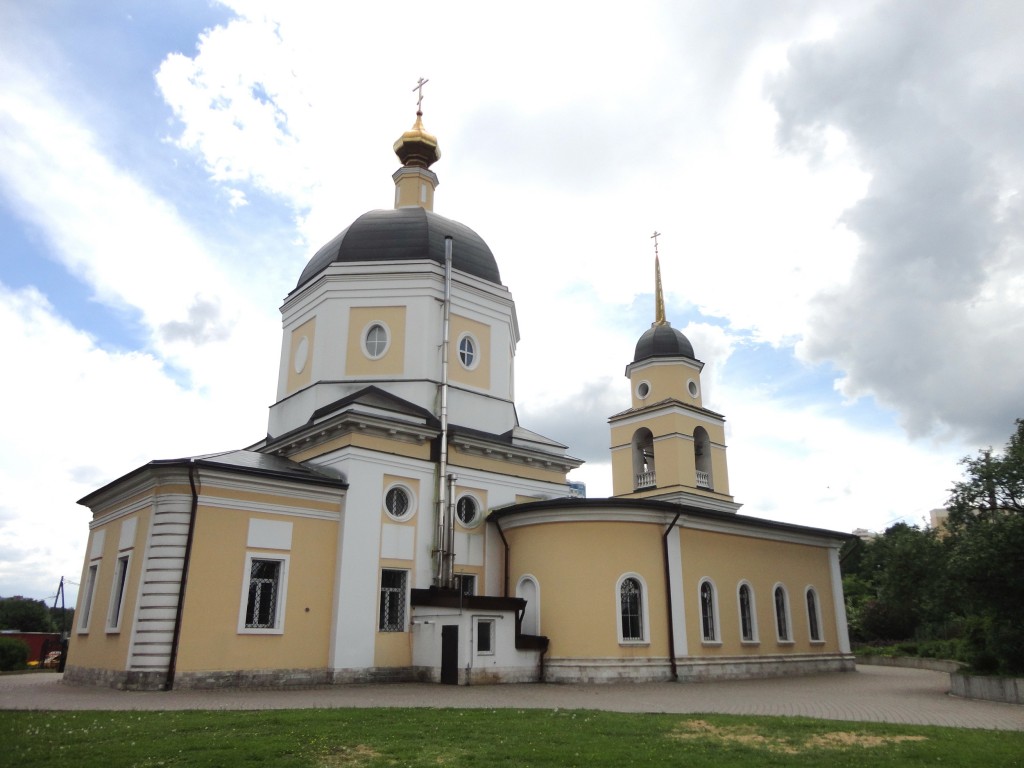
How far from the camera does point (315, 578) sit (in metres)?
18.2

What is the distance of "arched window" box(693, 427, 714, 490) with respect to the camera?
30.9 m

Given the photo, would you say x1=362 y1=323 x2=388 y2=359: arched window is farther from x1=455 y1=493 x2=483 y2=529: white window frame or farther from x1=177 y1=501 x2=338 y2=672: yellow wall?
x1=177 y1=501 x2=338 y2=672: yellow wall

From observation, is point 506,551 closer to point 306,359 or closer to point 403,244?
point 306,359

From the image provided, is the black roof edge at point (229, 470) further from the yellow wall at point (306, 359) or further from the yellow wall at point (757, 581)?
the yellow wall at point (757, 581)

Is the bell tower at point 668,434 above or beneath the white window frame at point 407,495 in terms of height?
above

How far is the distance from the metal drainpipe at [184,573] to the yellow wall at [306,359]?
20.0 ft

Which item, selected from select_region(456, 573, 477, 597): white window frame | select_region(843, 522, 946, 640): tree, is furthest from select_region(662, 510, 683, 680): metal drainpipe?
select_region(456, 573, 477, 597): white window frame

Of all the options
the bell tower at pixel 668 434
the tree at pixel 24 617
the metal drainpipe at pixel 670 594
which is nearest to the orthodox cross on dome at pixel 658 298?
the bell tower at pixel 668 434

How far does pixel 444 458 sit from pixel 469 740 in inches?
468

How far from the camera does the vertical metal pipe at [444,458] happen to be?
65.0 feet

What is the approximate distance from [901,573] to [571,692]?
26.5 feet

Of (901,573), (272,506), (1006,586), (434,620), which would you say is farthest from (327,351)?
(1006,586)

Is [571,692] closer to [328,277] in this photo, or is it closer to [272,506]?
[272,506]

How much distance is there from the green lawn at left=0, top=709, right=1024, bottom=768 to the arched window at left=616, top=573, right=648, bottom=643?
786 centimetres
